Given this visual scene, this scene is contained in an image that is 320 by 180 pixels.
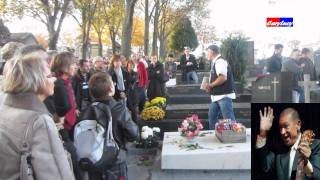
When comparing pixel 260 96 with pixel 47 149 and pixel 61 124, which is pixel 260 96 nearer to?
pixel 61 124

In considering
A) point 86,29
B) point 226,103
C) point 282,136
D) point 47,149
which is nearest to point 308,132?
point 282,136

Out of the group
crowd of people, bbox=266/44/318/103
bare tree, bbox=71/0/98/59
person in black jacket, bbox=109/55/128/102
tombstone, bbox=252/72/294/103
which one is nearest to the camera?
person in black jacket, bbox=109/55/128/102

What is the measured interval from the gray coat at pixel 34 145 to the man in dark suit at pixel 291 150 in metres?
1.10

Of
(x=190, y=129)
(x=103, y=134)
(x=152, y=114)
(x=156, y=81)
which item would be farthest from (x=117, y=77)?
(x=103, y=134)

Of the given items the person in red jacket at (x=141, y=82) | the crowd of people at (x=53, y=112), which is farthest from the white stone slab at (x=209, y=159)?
the person in red jacket at (x=141, y=82)

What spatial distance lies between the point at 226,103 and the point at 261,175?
5447mm

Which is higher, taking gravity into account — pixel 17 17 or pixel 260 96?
pixel 17 17

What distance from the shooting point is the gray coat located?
7.62 feet

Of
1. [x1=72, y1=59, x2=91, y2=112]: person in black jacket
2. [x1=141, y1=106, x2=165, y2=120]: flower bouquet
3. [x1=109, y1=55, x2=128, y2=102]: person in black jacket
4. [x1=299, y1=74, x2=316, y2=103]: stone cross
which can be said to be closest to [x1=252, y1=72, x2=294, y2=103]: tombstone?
[x1=299, y1=74, x2=316, y2=103]: stone cross

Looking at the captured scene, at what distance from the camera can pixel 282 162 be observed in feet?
8.07

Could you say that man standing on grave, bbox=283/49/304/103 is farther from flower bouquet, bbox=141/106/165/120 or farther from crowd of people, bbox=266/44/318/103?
flower bouquet, bbox=141/106/165/120

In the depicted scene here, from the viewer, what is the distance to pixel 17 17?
959 inches

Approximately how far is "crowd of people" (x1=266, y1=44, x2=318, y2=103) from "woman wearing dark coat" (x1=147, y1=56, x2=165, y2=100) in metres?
2.91

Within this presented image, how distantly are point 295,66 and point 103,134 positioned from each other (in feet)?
25.9
